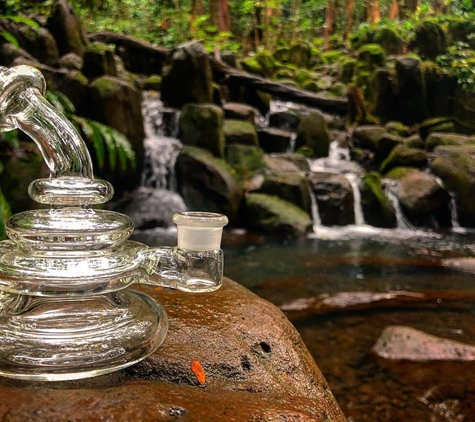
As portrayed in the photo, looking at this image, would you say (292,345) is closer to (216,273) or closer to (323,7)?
(216,273)

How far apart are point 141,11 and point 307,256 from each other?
50.0ft

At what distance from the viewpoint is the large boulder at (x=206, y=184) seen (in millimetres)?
7469

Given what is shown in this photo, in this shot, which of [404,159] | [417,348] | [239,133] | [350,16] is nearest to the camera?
[417,348]

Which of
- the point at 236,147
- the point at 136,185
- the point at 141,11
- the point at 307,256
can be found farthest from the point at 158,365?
the point at 141,11

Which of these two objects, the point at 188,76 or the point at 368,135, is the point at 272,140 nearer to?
the point at 188,76

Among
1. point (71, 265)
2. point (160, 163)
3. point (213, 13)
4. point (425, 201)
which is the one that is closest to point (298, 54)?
point (213, 13)

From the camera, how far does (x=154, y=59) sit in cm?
1204

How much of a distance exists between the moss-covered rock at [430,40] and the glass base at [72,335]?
16515 mm

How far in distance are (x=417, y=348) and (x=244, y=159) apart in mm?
6046

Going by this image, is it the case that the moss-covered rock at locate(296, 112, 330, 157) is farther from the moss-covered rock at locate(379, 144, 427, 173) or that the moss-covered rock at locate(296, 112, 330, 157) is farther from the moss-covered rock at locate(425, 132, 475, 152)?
the moss-covered rock at locate(425, 132, 475, 152)

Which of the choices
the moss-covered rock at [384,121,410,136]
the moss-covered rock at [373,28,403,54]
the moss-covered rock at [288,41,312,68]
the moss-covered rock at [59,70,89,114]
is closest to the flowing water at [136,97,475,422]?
Answer: the moss-covered rock at [59,70,89,114]

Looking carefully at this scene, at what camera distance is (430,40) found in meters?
14.9

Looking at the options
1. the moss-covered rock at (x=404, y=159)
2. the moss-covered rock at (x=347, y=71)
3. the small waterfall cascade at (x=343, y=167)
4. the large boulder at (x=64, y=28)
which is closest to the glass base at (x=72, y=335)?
the small waterfall cascade at (x=343, y=167)

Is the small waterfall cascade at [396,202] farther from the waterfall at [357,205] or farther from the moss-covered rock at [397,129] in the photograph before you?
the moss-covered rock at [397,129]
